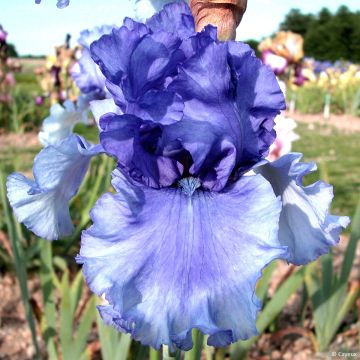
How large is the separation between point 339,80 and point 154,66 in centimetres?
1349

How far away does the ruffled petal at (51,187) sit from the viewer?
2.11 feet

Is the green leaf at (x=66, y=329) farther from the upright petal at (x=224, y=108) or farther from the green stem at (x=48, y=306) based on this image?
the upright petal at (x=224, y=108)

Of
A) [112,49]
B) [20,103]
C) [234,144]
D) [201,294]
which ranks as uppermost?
[112,49]

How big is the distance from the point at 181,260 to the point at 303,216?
19 centimetres

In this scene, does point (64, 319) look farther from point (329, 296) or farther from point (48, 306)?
point (329, 296)

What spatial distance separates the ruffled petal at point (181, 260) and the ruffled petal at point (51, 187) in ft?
0.32

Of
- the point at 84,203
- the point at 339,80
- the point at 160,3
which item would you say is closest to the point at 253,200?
the point at 160,3

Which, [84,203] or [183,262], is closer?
[183,262]

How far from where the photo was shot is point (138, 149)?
62 cm

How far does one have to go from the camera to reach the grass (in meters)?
4.15

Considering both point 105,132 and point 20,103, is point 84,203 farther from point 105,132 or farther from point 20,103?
point 20,103

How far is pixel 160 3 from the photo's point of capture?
2.75ft

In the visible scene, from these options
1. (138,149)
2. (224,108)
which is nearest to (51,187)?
(138,149)

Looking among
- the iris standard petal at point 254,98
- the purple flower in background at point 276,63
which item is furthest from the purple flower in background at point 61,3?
the purple flower in background at point 276,63
